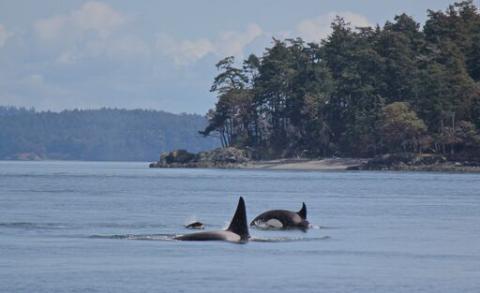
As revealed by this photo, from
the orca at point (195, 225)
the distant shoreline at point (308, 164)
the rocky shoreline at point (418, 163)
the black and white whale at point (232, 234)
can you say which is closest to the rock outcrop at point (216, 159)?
the distant shoreline at point (308, 164)

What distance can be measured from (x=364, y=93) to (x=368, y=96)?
4.97ft

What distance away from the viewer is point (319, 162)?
15825 cm

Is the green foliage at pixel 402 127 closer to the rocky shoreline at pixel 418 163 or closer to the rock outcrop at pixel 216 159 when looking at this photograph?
the rocky shoreline at pixel 418 163

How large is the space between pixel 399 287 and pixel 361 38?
137869 mm

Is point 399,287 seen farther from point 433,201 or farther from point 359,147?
point 359,147

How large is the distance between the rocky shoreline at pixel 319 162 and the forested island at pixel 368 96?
0.98ft

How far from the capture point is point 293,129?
172 meters

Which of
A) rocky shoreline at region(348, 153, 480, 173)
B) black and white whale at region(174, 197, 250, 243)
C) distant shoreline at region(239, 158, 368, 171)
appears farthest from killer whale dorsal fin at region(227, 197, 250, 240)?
distant shoreline at region(239, 158, 368, 171)

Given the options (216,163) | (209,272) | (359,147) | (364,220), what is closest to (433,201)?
(364,220)

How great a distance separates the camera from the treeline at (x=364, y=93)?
143625 millimetres

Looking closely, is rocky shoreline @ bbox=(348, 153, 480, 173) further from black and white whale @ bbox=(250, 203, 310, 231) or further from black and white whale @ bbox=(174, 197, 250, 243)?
black and white whale @ bbox=(174, 197, 250, 243)

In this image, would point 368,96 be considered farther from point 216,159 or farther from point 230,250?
point 230,250

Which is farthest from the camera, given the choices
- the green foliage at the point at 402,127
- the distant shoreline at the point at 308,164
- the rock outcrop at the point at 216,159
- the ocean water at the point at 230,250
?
the rock outcrop at the point at 216,159

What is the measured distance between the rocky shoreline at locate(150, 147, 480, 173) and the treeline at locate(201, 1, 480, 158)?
1.83m
